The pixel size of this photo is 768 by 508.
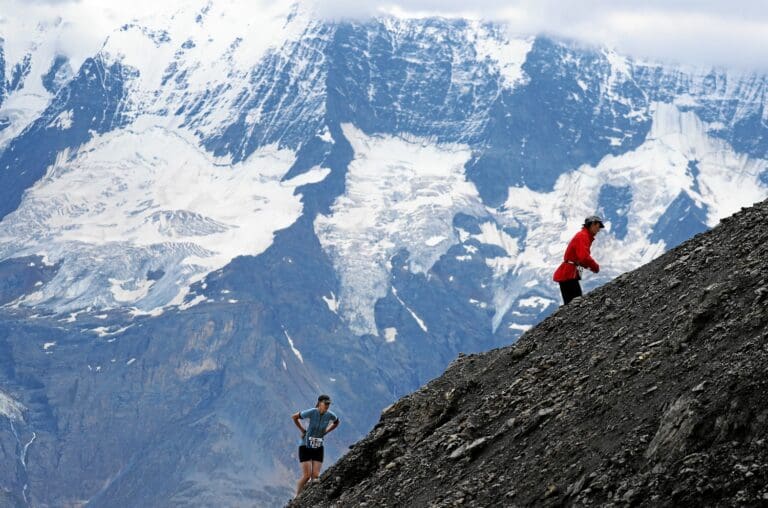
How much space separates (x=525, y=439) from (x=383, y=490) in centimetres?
346

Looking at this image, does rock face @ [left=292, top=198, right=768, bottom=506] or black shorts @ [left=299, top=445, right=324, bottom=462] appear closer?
rock face @ [left=292, top=198, right=768, bottom=506]

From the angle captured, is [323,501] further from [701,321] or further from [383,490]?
[701,321]

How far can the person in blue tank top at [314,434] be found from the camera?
3134 cm

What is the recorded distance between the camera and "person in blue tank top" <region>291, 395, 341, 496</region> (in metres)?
31.3

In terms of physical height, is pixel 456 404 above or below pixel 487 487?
above

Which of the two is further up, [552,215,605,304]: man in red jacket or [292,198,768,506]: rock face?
[552,215,605,304]: man in red jacket

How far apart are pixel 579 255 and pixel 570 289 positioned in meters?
1.89

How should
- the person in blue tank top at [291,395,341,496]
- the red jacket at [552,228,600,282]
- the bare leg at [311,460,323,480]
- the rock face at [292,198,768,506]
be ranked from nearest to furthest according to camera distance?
the rock face at [292,198,768,506] < the red jacket at [552,228,600,282] < the person in blue tank top at [291,395,341,496] < the bare leg at [311,460,323,480]

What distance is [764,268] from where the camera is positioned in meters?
24.2

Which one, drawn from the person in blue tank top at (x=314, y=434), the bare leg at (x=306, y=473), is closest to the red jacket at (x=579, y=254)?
the person in blue tank top at (x=314, y=434)

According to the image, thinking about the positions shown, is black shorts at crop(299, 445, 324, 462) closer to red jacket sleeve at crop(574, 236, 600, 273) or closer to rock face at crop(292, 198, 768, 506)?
rock face at crop(292, 198, 768, 506)

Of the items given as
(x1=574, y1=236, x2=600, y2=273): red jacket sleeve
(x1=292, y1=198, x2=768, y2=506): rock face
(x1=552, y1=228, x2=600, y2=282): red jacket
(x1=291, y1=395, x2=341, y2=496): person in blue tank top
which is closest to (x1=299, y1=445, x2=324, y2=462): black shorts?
(x1=291, y1=395, x2=341, y2=496): person in blue tank top

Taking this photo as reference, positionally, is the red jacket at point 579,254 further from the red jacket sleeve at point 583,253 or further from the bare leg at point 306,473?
the bare leg at point 306,473

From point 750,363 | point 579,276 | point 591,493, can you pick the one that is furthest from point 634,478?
point 579,276
